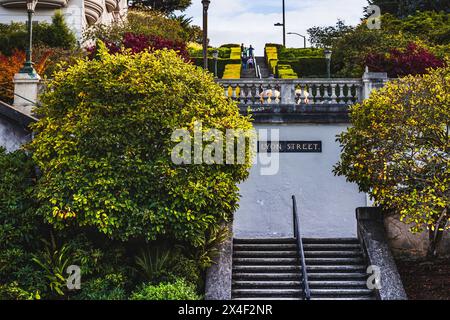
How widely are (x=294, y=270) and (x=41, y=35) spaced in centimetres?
1742

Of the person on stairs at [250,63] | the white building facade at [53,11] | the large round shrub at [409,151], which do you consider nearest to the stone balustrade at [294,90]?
the large round shrub at [409,151]

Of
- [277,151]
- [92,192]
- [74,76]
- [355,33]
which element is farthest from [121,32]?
[92,192]

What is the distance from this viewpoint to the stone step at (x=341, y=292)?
14141mm

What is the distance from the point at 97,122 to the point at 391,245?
676 centimetres

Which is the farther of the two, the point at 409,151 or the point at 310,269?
the point at 310,269

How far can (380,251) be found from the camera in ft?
48.9

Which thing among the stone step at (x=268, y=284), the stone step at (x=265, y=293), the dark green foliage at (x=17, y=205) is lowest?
the stone step at (x=265, y=293)

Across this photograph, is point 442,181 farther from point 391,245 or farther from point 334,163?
point 334,163

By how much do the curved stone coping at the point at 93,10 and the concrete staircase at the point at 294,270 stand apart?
19.9 metres

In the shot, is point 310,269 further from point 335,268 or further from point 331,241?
point 331,241

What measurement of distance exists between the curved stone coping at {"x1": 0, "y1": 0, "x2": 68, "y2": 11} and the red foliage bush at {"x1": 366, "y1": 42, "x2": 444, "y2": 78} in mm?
13422

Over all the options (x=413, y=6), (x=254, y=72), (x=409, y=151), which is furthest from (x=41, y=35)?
(x=413, y=6)
